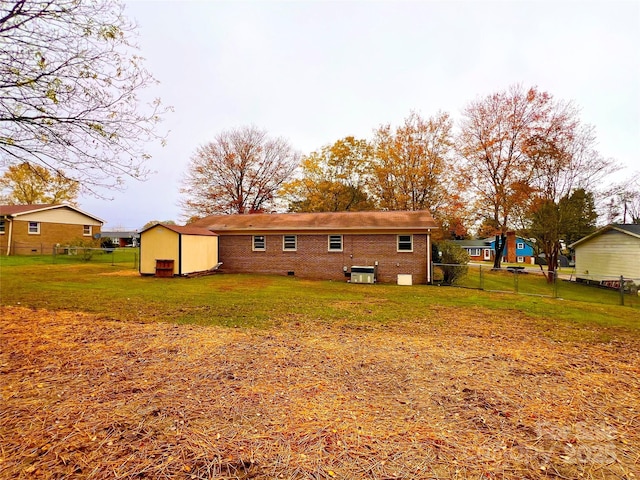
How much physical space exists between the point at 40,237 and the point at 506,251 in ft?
196

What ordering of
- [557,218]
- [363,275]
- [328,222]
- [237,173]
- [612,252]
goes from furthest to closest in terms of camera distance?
[237,173], [557,218], [612,252], [328,222], [363,275]

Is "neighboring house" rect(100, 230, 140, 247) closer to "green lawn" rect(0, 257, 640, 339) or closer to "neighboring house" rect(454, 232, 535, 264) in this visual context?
"green lawn" rect(0, 257, 640, 339)

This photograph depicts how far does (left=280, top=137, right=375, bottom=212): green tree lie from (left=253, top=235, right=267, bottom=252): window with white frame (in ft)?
38.0

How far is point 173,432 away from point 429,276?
14.9m

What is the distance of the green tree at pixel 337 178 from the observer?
29.0 m

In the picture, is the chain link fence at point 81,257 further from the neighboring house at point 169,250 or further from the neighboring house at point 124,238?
the neighboring house at point 124,238

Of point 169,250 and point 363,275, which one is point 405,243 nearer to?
point 363,275

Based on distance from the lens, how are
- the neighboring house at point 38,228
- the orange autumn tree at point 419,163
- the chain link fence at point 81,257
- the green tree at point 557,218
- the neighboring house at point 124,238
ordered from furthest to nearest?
1. the neighboring house at point 124,238
2. the orange autumn tree at point 419,163
3. the neighboring house at point 38,228
4. the chain link fence at point 81,257
5. the green tree at point 557,218

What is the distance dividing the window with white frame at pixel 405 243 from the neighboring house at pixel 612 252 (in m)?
9.00

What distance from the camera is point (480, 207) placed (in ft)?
78.8

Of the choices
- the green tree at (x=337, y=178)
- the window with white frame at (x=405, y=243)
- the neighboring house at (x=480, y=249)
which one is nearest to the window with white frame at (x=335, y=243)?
the window with white frame at (x=405, y=243)

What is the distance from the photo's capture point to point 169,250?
51.1ft

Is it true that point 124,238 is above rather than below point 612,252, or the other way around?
above

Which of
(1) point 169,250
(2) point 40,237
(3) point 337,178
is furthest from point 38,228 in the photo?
(3) point 337,178
